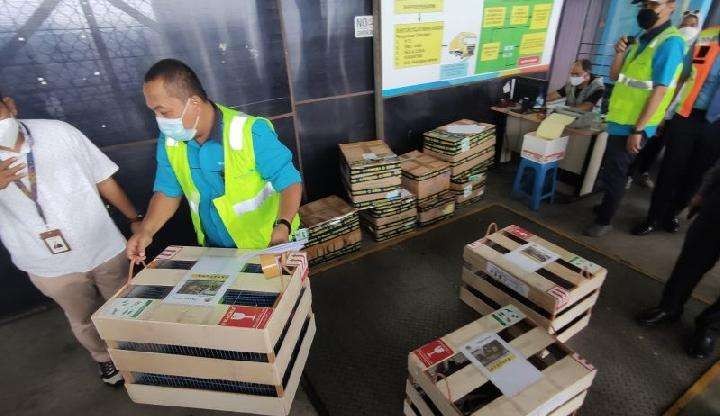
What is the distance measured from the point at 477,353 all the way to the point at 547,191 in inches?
130

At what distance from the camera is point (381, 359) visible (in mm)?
2545

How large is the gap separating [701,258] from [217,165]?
10.1ft

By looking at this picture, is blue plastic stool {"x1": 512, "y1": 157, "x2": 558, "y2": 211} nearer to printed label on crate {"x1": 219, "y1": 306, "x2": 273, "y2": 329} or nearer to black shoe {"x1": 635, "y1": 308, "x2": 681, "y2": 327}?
black shoe {"x1": 635, "y1": 308, "x2": 681, "y2": 327}

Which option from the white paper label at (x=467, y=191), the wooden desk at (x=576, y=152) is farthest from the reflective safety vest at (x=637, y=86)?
the white paper label at (x=467, y=191)

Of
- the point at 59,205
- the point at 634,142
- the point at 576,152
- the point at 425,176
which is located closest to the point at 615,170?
the point at 634,142

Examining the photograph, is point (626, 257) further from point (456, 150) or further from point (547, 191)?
point (456, 150)

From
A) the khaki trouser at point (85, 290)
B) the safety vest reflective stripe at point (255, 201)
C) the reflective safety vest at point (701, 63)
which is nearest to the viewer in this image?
the safety vest reflective stripe at point (255, 201)

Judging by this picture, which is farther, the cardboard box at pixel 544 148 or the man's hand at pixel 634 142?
the cardboard box at pixel 544 148

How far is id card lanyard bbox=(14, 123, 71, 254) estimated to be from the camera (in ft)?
5.83

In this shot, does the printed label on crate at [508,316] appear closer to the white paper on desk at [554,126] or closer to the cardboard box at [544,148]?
the cardboard box at [544,148]

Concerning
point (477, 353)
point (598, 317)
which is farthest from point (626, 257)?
point (477, 353)

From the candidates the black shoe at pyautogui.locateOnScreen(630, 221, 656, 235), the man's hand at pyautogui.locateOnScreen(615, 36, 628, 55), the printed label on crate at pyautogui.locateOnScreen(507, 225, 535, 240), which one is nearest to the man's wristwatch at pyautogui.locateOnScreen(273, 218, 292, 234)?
the printed label on crate at pyautogui.locateOnScreen(507, 225, 535, 240)

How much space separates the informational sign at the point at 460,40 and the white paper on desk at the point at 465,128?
577 mm

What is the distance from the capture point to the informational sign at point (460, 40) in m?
3.97
